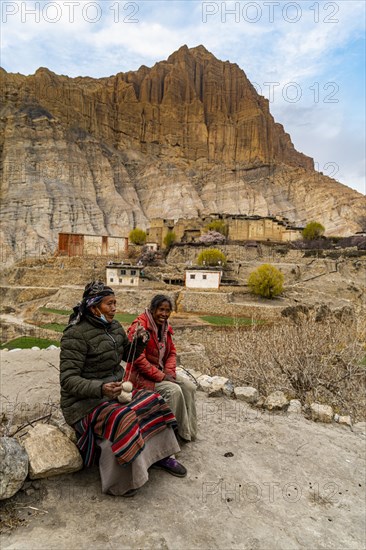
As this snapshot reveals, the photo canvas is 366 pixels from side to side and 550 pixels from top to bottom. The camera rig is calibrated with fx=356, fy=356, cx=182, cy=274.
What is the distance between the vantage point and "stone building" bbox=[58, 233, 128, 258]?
48.7 m

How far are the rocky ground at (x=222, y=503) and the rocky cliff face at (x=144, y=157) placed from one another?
65755 mm

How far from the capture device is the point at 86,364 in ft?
11.3

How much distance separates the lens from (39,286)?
36.2m

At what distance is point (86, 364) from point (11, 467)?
1002 mm

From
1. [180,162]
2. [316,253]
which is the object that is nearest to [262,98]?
[180,162]

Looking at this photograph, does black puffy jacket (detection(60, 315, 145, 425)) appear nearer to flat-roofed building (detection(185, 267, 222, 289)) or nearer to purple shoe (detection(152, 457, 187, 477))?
purple shoe (detection(152, 457, 187, 477))

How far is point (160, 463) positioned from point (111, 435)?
83 cm

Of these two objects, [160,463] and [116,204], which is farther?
[116,204]

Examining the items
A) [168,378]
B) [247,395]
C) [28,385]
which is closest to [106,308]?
[168,378]

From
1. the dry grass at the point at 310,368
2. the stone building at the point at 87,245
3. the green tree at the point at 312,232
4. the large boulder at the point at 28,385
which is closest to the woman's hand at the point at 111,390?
the large boulder at the point at 28,385

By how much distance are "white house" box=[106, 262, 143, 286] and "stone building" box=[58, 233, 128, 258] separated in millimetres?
14055

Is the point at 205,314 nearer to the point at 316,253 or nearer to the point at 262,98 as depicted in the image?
the point at 316,253

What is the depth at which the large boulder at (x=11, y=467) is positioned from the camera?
277cm

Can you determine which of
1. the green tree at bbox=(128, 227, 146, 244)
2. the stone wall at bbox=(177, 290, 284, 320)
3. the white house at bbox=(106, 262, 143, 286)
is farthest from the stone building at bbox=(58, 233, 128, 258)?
the stone wall at bbox=(177, 290, 284, 320)
